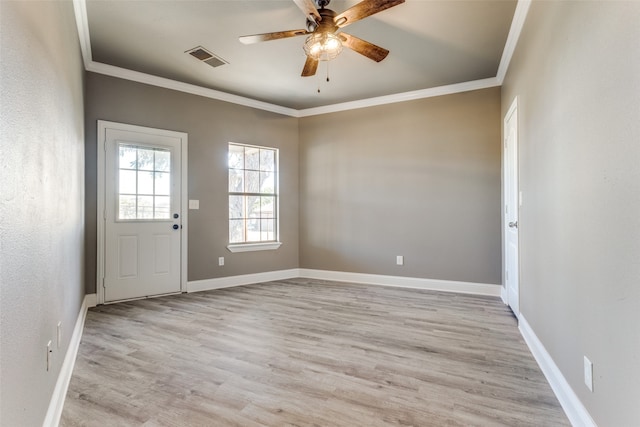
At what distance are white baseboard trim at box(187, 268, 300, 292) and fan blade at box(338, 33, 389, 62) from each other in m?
3.41

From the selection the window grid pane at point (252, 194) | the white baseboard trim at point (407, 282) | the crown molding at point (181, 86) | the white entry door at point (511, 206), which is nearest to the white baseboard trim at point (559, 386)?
the white entry door at point (511, 206)

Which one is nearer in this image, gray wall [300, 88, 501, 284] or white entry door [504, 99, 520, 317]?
white entry door [504, 99, 520, 317]

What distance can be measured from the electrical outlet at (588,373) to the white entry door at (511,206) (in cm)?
161

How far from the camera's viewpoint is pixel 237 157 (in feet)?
15.9

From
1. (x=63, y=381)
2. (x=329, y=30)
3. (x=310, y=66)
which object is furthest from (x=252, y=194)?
(x=63, y=381)

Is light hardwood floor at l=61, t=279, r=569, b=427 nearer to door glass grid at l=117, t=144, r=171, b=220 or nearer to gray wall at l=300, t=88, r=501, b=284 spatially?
gray wall at l=300, t=88, r=501, b=284

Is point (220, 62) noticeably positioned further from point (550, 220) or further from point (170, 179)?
point (550, 220)

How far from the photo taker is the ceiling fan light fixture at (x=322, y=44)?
252 centimetres

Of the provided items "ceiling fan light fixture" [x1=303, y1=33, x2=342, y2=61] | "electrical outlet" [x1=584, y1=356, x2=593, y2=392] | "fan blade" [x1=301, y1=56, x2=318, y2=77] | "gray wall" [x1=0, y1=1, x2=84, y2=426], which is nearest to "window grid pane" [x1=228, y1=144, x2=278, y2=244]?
"fan blade" [x1=301, y1=56, x2=318, y2=77]

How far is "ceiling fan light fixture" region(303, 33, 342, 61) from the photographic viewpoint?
2518 millimetres

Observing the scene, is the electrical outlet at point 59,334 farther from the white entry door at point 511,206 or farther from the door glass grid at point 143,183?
the white entry door at point 511,206

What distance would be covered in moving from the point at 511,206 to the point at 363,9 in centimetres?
251

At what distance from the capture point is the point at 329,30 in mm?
2469

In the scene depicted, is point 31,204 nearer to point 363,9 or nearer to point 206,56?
point 363,9
